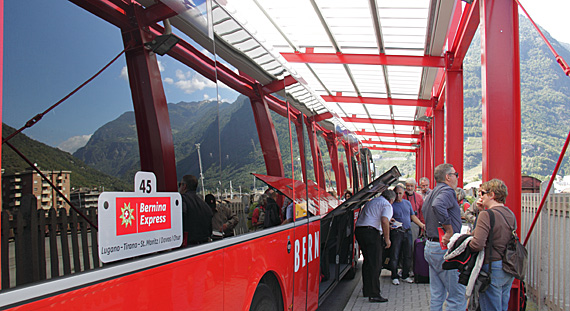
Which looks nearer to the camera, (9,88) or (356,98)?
(9,88)

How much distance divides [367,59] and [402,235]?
6979mm

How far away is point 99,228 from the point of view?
6.86 feet

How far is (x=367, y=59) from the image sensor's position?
48.9 ft

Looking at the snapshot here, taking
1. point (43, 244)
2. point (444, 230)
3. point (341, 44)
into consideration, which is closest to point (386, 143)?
point (341, 44)

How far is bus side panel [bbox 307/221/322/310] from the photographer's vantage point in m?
5.89

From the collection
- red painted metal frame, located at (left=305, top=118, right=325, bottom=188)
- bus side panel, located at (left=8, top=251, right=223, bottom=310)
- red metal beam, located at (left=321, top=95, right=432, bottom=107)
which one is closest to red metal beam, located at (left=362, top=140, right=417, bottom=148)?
red metal beam, located at (left=321, top=95, right=432, bottom=107)

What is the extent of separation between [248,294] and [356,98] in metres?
18.5

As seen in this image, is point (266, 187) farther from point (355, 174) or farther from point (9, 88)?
point (355, 174)

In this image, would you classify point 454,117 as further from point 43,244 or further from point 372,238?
point 43,244

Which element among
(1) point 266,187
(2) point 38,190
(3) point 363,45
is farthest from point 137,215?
(3) point 363,45

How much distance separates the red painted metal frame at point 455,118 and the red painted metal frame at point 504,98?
6540 millimetres

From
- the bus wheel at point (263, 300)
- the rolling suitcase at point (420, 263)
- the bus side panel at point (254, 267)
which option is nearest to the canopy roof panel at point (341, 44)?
the bus side panel at point (254, 267)

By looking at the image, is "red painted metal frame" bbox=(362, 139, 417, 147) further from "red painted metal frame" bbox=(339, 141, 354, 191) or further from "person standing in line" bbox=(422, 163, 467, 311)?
"person standing in line" bbox=(422, 163, 467, 311)

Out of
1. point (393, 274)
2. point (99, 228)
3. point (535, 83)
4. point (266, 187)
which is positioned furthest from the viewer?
point (535, 83)
